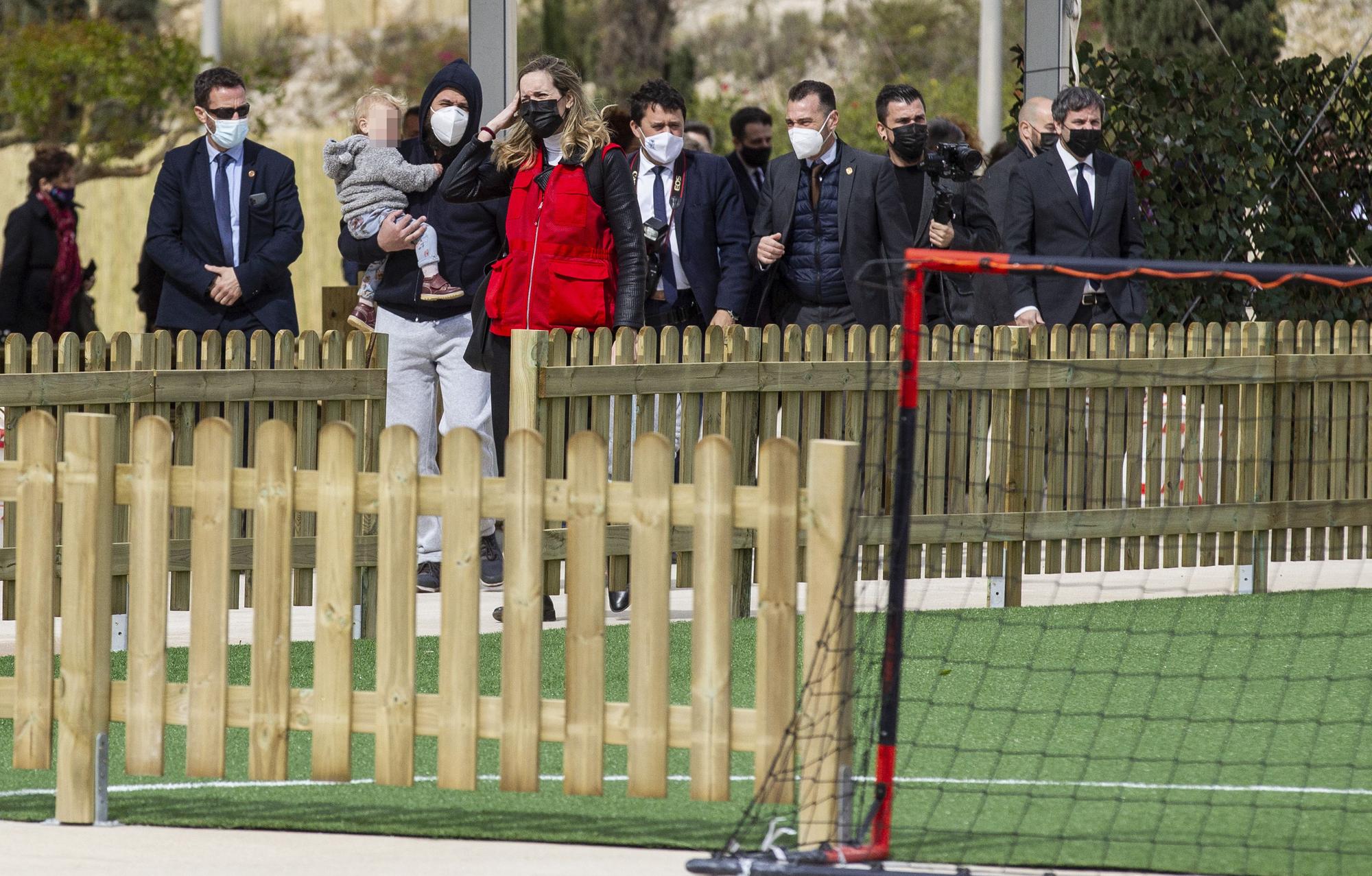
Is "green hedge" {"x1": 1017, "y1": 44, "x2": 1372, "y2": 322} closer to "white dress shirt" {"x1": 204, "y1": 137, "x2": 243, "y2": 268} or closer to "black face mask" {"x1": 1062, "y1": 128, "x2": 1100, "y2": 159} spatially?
"black face mask" {"x1": 1062, "y1": 128, "x2": 1100, "y2": 159}

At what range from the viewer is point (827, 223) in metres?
9.81

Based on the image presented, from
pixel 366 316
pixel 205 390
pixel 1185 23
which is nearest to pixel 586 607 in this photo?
pixel 205 390

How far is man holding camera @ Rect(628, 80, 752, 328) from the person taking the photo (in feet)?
32.9

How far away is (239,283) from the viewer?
9609mm

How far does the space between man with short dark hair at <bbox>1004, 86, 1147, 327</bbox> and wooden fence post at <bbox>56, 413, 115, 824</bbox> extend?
5.81 meters

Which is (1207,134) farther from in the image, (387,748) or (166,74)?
(166,74)

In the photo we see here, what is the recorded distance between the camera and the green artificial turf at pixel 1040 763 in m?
5.35

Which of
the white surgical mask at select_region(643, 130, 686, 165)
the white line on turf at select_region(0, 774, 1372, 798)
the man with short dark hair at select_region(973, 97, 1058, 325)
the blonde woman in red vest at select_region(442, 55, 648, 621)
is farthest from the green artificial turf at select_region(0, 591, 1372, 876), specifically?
the man with short dark hair at select_region(973, 97, 1058, 325)

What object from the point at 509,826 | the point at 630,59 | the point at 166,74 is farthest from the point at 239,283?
the point at 630,59

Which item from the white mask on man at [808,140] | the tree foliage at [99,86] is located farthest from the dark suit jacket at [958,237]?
the tree foliage at [99,86]

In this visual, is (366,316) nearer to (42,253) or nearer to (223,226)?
(223,226)

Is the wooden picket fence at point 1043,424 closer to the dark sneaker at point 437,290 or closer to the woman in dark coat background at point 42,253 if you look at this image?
the dark sneaker at point 437,290

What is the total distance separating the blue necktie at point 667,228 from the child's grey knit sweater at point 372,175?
3.82 feet

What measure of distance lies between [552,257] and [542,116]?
0.56 m
